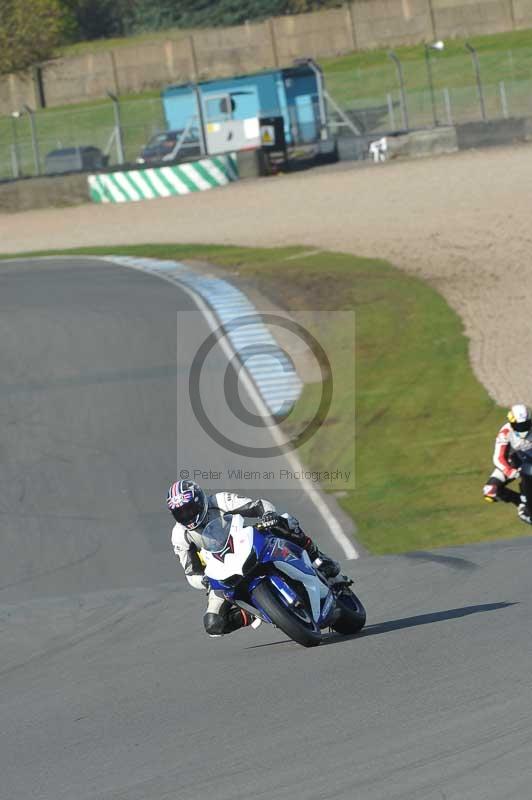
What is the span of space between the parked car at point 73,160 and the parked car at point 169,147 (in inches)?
55.9

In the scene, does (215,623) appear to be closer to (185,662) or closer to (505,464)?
(185,662)

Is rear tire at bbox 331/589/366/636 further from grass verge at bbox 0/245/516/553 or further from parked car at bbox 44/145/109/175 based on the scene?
parked car at bbox 44/145/109/175

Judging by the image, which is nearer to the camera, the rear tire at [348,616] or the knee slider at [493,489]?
the rear tire at [348,616]

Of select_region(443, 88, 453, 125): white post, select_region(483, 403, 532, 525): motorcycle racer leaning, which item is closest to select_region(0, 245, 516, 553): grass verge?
select_region(483, 403, 532, 525): motorcycle racer leaning

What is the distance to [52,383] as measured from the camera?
62.2 feet

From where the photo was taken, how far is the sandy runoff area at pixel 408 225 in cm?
2194

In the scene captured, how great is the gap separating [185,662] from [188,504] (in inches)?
54.6

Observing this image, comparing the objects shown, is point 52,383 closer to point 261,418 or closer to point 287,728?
point 261,418

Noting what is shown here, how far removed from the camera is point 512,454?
42.0ft

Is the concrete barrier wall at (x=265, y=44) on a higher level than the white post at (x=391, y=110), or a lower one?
higher

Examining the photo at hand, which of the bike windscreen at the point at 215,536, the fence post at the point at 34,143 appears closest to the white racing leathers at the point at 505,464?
the bike windscreen at the point at 215,536

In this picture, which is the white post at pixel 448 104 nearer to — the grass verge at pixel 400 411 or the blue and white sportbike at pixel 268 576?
the grass verge at pixel 400 411

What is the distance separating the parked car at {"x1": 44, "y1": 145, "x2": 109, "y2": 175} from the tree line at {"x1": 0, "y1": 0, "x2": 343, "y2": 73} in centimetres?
497

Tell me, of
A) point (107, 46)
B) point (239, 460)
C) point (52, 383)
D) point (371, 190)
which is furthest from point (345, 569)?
point (107, 46)
